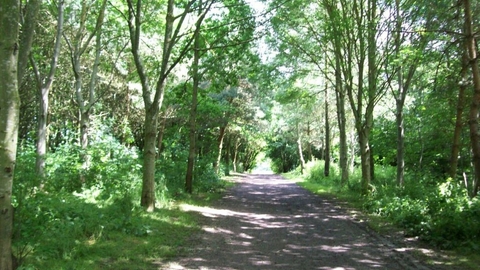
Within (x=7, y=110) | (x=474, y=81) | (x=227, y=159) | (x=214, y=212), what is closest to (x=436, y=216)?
(x=474, y=81)

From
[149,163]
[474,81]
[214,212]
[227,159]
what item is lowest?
[214,212]

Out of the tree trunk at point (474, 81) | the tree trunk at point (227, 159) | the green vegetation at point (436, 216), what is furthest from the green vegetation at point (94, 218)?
the tree trunk at point (227, 159)

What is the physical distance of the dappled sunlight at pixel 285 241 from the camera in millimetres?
6914

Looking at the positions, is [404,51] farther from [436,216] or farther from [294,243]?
[294,243]

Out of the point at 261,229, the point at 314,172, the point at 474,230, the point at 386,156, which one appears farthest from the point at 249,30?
the point at 314,172

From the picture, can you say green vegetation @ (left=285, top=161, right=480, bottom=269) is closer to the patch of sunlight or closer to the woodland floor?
the woodland floor

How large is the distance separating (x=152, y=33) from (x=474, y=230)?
597 inches

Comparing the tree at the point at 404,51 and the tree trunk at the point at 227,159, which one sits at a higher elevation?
the tree at the point at 404,51

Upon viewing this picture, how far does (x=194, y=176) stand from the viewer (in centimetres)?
1880

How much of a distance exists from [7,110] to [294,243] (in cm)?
600

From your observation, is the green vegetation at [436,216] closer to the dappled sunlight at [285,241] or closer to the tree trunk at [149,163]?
the dappled sunlight at [285,241]

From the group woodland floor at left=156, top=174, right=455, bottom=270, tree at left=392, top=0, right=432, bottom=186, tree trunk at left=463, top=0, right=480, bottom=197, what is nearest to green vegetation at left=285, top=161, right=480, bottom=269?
woodland floor at left=156, top=174, right=455, bottom=270

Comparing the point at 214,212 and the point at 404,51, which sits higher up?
the point at 404,51

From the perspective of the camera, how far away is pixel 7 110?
4691 mm
